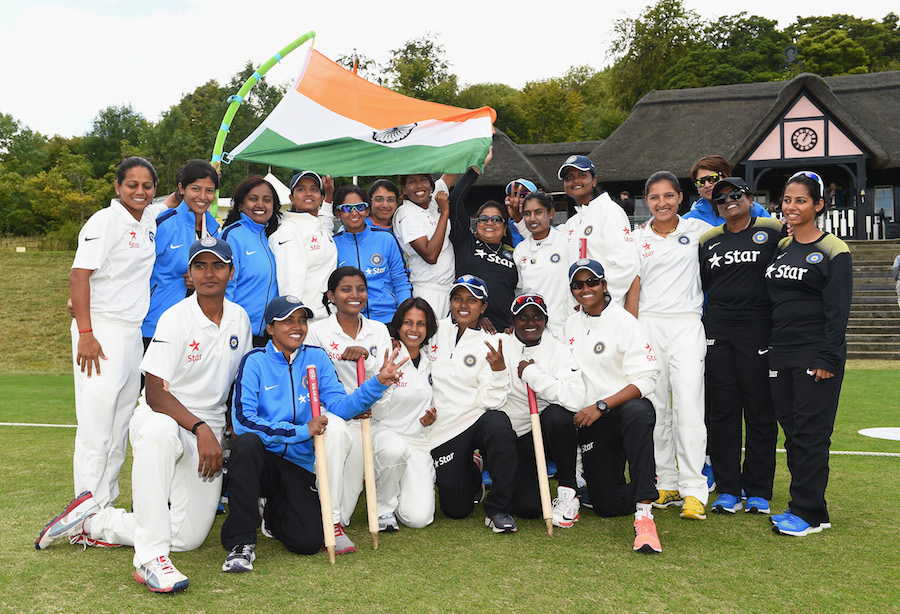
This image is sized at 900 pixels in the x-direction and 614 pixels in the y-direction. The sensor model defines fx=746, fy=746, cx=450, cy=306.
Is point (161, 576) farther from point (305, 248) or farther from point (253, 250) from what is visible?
point (305, 248)

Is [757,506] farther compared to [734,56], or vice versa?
[734,56]

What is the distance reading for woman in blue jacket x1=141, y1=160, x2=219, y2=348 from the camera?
5.18m

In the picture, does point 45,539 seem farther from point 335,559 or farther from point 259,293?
point 259,293

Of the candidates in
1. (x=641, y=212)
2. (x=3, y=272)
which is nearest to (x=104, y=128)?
(x=3, y=272)

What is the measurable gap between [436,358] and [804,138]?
22.4 meters

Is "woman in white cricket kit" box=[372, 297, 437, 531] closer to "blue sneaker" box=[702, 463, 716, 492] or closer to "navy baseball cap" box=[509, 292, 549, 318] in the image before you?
"navy baseball cap" box=[509, 292, 549, 318]

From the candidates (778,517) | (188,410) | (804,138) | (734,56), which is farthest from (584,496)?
(734,56)

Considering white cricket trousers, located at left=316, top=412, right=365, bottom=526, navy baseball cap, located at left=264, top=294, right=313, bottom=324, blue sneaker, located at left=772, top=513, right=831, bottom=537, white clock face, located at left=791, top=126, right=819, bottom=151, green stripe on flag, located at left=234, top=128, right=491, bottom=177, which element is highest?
white clock face, located at left=791, top=126, right=819, bottom=151

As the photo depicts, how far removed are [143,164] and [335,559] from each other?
9.06 ft

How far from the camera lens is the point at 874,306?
17.9 meters

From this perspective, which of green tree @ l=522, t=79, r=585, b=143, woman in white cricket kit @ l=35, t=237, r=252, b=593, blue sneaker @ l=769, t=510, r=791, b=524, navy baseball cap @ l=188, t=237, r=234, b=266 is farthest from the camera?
green tree @ l=522, t=79, r=585, b=143

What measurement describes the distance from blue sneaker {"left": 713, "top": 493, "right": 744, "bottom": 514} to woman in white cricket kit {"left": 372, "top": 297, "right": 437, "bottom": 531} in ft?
6.56

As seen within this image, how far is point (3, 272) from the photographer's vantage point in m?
24.7

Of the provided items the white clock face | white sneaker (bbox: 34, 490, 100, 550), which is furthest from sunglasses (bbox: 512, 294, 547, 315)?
the white clock face
